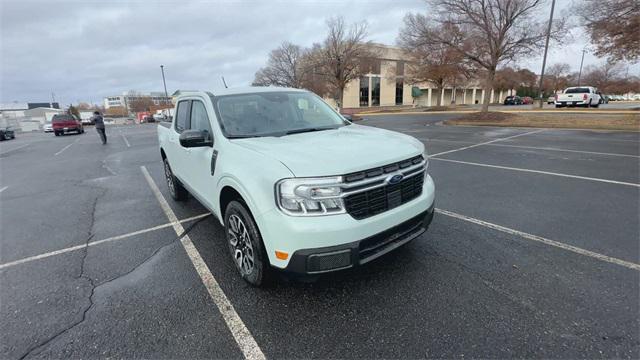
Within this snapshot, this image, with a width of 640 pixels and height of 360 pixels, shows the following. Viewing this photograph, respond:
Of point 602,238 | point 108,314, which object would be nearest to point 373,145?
point 108,314

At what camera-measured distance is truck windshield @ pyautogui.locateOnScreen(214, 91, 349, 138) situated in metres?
3.39

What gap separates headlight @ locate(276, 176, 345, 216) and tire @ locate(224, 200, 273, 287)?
46 centimetres

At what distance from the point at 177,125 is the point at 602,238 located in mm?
5874

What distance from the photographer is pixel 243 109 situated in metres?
3.63

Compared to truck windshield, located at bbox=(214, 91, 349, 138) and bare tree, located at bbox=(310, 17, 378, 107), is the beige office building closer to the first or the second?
bare tree, located at bbox=(310, 17, 378, 107)

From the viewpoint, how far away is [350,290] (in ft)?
9.43

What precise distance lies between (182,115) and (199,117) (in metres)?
0.97

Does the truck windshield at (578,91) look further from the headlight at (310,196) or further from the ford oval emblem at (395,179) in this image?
the headlight at (310,196)

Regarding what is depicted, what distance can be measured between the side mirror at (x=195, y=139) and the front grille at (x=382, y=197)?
5.63 ft

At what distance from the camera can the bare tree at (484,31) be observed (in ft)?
58.7

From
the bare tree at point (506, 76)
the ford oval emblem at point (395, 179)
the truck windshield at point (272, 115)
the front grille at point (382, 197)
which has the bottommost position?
the front grille at point (382, 197)

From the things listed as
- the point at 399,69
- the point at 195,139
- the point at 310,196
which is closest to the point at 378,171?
the point at 310,196

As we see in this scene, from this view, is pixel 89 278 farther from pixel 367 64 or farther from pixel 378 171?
pixel 367 64

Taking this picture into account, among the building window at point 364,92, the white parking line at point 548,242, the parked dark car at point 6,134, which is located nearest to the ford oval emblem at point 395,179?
the white parking line at point 548,242
